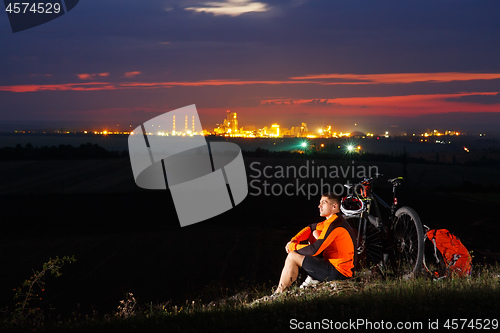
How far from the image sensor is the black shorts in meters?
7.67

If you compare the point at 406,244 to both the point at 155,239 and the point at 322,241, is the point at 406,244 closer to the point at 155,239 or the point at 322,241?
the point at 322,241

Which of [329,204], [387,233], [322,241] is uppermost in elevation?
[329,204]

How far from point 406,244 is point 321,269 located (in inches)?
59.9

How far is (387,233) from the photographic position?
8.73 metres

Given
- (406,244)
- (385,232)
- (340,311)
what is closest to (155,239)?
(385,232)

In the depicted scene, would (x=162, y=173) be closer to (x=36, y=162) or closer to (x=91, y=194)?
(x=91, y=194)

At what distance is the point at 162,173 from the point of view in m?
69.2

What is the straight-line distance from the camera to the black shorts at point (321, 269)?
7672 millimetres

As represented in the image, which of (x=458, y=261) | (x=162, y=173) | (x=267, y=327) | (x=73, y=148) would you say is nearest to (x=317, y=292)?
(x=267, y=327)

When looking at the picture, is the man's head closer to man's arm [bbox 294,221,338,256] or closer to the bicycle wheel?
man's arm [bbox 294,221,338,256]

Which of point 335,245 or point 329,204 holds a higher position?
point 329,204

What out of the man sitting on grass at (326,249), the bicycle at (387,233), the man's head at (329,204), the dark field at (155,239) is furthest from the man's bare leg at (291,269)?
the dark field at (155,239)

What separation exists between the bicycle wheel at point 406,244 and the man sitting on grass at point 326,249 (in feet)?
3.22

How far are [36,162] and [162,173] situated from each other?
92.6 ft
